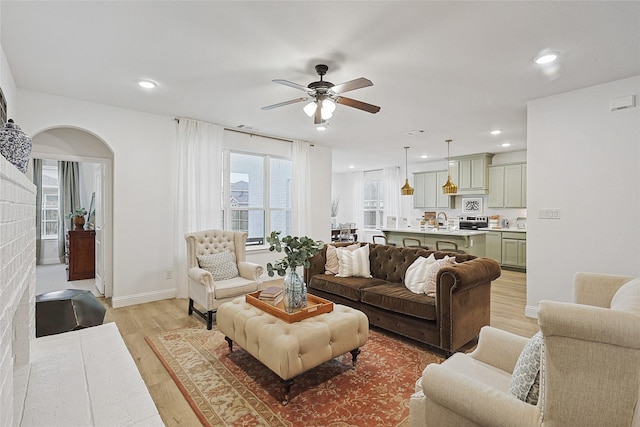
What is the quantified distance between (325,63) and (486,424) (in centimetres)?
274

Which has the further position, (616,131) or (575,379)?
(616,131)

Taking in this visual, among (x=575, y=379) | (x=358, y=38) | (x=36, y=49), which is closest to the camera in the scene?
(x=575, y=379)

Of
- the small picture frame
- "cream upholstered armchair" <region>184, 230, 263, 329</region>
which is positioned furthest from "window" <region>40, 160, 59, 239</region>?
the small picture frame

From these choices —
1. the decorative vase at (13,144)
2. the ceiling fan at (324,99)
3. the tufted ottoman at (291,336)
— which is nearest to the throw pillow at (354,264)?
the tufted ottoman at (291,336)

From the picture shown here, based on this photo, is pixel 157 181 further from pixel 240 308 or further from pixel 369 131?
pixel 369 131

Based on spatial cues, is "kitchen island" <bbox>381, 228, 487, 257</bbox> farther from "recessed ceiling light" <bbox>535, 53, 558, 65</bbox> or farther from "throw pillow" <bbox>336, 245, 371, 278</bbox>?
"recessed ceiling light" <bbox>535, 53, 558, 65</bbox>

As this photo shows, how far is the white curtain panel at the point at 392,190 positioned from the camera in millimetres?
9156

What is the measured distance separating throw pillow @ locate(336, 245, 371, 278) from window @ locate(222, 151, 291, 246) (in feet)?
6.75

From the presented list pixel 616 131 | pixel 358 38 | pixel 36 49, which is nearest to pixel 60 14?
pixel 36 49

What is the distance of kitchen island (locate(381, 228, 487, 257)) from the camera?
208 inches

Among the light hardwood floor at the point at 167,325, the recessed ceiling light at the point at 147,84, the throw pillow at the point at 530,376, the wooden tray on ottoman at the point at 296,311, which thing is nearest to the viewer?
the throw pillow at the point at 530,376

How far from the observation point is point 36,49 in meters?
2.59

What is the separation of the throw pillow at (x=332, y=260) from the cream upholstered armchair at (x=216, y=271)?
2.80 ft

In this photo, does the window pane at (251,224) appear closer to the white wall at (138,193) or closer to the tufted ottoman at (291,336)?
the white wall at (138,193)
